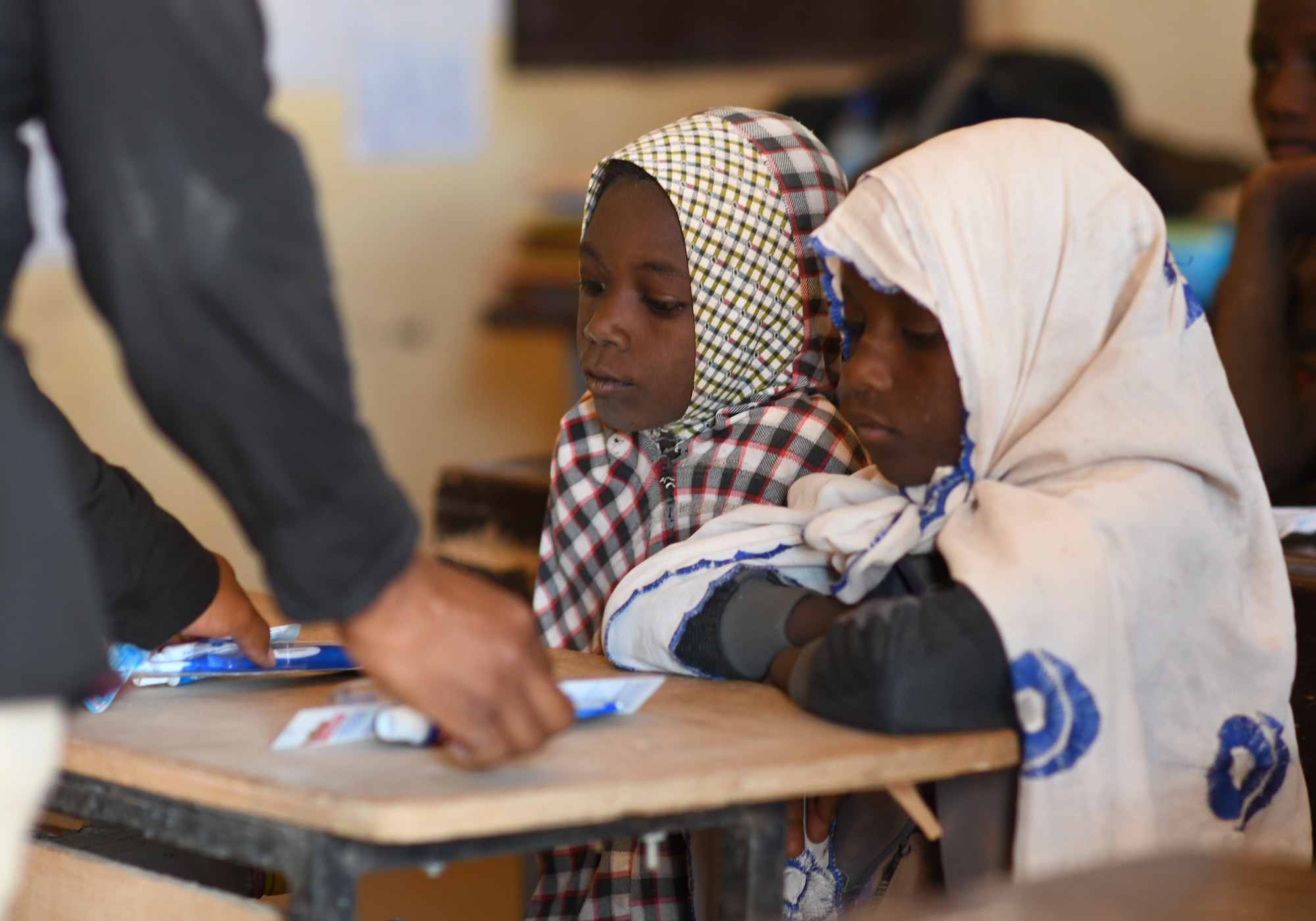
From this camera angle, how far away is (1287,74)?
2.40m

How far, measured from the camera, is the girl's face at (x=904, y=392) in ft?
4.58

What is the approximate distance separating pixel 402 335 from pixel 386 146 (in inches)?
23.6

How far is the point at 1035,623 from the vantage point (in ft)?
4.01

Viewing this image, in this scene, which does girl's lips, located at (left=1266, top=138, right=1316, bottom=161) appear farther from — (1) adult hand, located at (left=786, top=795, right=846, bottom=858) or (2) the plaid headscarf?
(1) adult hand, located at (left=786, top=795, right=846, bottom=858)

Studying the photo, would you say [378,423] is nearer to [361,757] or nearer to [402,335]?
[402,335]

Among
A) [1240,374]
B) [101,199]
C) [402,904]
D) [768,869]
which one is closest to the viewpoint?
[101,199]

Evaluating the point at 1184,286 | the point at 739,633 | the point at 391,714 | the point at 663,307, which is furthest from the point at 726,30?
the point at 391,714

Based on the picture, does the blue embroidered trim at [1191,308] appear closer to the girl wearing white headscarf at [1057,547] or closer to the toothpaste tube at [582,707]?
the girl wearing white headscarf at [1057,547]

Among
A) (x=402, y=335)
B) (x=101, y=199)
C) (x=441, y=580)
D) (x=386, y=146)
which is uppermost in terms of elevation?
(x=101, y=199)

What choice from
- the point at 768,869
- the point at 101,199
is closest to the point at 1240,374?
→ the point at 768,869

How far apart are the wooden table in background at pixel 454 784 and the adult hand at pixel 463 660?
3 centimetres

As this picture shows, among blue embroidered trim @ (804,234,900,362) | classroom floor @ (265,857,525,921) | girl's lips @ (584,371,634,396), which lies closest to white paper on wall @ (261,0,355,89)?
classroom floor @ (265,857,525,921)

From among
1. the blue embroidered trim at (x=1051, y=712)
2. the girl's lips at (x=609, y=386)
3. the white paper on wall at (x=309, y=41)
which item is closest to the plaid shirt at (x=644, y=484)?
the girl's lips at (x=609, y=386)

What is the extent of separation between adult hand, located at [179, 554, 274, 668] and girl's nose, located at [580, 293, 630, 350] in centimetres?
47
